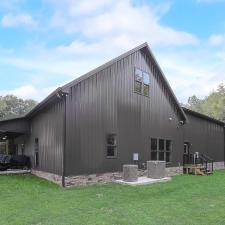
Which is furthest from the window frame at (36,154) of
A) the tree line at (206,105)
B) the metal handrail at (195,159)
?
the tree line at (206,105)

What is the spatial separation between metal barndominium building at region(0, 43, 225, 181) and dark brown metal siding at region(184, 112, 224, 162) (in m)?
1.65

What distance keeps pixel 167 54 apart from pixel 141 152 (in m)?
12.3

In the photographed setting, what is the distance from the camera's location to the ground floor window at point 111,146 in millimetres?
14000

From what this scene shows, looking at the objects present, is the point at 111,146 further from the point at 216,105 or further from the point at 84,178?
the point at 216,105

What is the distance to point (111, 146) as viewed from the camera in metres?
14.2

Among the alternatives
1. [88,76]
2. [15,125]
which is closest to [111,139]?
[88,76]

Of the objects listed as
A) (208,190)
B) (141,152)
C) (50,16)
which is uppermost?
(50,16)

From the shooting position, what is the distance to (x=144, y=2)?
13750 millimetres

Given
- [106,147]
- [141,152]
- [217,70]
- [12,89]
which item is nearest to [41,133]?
[106,147]

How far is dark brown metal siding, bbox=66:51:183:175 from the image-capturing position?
12633 millimetres

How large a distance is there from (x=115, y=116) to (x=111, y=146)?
1.41m

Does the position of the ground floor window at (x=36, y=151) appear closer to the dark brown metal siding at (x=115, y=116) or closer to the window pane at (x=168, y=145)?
the dark brown metal siding at (x=115, y=116)

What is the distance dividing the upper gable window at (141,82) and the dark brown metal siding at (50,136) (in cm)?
459

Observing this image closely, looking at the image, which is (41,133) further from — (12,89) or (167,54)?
(12,89)
